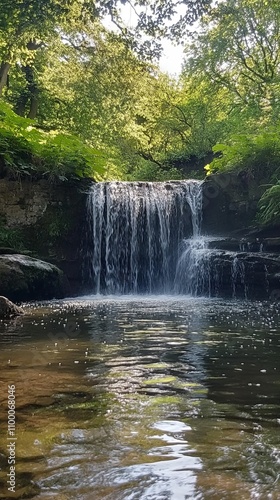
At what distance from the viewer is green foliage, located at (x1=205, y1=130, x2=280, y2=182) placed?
1560cm

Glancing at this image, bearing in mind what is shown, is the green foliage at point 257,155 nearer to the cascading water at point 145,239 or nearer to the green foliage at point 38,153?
the cascading water at point 145,239

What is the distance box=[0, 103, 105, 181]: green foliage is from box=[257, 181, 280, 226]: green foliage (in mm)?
5820

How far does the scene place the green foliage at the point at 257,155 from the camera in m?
15.6

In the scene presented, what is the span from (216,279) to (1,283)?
584 cm

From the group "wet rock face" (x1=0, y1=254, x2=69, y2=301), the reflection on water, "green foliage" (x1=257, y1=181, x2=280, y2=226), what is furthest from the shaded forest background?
the reflection on water

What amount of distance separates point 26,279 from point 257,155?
8.94m

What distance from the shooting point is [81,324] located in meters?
7.67

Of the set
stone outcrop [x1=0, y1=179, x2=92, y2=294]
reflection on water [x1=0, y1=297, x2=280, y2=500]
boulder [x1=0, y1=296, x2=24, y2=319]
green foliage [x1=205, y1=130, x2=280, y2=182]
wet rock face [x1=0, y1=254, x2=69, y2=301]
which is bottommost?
reflection on water [x1=0, y1=297, x2=280, y2=500]

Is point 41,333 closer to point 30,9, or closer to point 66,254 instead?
point 30,9

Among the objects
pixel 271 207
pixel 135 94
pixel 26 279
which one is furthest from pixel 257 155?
pixel 26 279

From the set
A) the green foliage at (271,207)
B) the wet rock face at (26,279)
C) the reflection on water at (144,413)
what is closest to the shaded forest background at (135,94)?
the green foliage at (271,207)

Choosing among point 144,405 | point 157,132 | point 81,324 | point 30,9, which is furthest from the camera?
point 157,132

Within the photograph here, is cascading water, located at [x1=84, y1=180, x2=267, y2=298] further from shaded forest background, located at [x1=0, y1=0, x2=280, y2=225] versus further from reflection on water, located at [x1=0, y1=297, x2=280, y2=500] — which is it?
reflection on water, located at [x1=0, y1=297, x2=280, y2=500]

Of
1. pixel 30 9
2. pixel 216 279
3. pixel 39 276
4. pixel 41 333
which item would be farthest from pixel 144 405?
pixel 216 279
